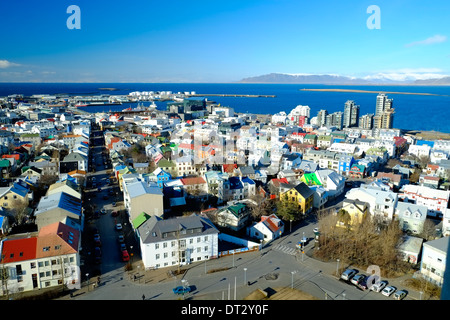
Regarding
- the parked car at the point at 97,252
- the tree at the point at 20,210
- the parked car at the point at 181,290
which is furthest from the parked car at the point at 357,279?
the tree at the point at 20,210

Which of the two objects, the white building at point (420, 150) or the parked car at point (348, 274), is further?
the white building at point (420, 150)

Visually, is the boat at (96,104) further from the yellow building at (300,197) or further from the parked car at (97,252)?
the parked car at (97,252)

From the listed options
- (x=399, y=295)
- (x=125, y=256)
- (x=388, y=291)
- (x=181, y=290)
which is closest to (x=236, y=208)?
(x=125, y=256)

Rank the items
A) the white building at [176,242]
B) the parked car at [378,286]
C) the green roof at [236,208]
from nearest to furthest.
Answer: the parked car at [378,286]
the white building at [176,242]
the green roof at [236,208]

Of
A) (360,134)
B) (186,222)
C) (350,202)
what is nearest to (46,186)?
(186,222)

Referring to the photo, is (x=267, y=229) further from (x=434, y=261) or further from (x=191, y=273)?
(x=434, y=261)
